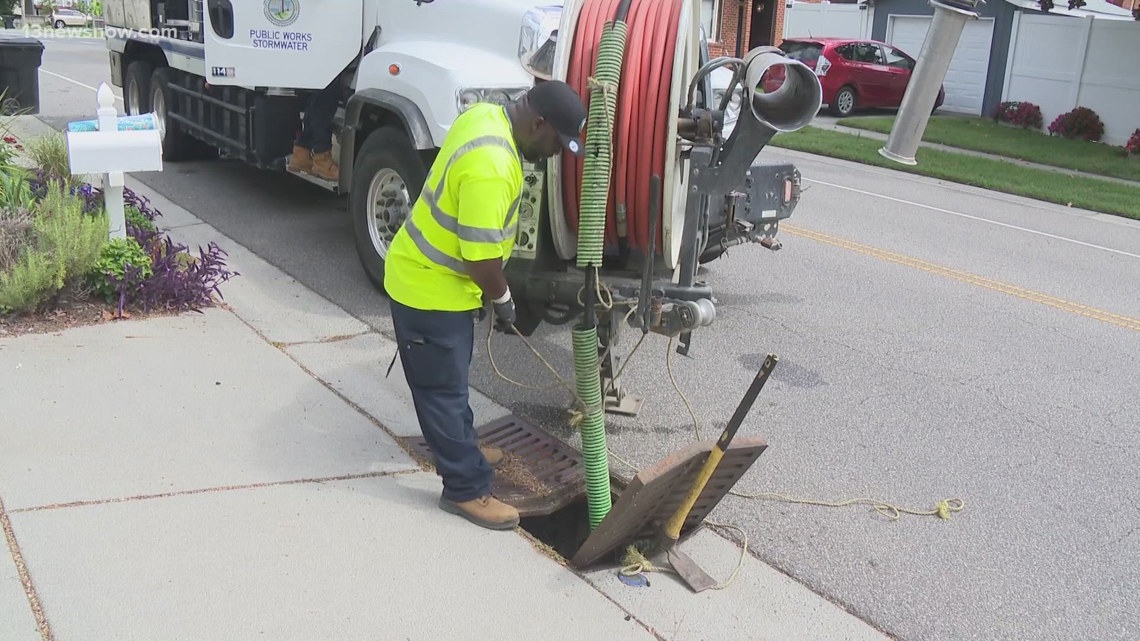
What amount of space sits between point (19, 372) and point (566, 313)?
8.85 feet

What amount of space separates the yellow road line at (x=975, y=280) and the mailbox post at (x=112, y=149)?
19.6ft

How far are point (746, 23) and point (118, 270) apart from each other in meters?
26.6

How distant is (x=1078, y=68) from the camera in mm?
21703

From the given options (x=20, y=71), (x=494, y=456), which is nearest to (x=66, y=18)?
(x=20, y=71)

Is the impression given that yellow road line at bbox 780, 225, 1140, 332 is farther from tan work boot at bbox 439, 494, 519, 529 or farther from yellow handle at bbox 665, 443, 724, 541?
tan work boot at bbox 439, 494, 519, 529

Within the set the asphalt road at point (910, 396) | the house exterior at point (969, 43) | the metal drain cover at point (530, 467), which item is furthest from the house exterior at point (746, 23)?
the metal drain cover at point (530, 467)

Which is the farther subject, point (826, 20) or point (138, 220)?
→ point (826, 20)

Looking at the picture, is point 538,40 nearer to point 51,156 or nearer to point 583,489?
point 583,489

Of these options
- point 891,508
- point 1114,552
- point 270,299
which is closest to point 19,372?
point 270,299

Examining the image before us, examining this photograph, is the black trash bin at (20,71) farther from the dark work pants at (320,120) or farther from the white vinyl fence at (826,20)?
the white vinyl fence at (826,20)

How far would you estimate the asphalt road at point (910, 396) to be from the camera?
13.5 ft

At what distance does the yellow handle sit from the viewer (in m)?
3.88

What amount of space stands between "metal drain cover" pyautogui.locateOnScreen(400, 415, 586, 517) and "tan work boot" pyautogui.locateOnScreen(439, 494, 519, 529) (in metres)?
0.19

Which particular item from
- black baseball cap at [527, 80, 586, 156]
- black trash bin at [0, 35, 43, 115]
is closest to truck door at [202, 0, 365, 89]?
black baseball cap at [527, 80, 586, 156]
